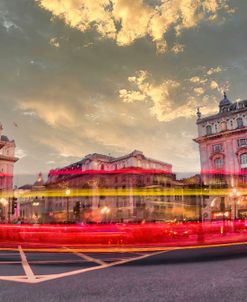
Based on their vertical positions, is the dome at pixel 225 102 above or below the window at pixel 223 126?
above

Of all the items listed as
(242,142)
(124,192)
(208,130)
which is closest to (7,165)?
(124,192)

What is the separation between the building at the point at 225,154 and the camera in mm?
51875

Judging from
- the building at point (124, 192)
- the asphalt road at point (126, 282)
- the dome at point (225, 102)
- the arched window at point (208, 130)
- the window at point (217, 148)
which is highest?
the dome at point (225, 102)

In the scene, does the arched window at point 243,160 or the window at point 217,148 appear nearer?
the arched window at point 243,160

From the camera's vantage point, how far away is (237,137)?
54.6 m

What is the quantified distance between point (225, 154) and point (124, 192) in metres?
24.2

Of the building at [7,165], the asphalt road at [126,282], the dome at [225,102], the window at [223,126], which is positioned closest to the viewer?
the asphalt road at [126,282]

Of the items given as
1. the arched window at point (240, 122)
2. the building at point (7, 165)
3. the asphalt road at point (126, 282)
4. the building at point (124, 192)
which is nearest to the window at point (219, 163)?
the arched window at point (240, 122)

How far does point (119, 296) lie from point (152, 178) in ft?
221

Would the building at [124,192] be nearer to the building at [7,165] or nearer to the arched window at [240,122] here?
the building at [7,165]

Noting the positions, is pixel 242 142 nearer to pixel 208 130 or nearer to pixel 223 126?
pixel 223 126

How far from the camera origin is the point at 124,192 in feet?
229

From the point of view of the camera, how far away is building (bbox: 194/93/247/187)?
176 ft

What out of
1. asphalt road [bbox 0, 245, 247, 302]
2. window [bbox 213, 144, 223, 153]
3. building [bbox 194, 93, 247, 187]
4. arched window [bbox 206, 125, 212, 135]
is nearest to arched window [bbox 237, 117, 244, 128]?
building [bbox 194, 93, 247, 187]
